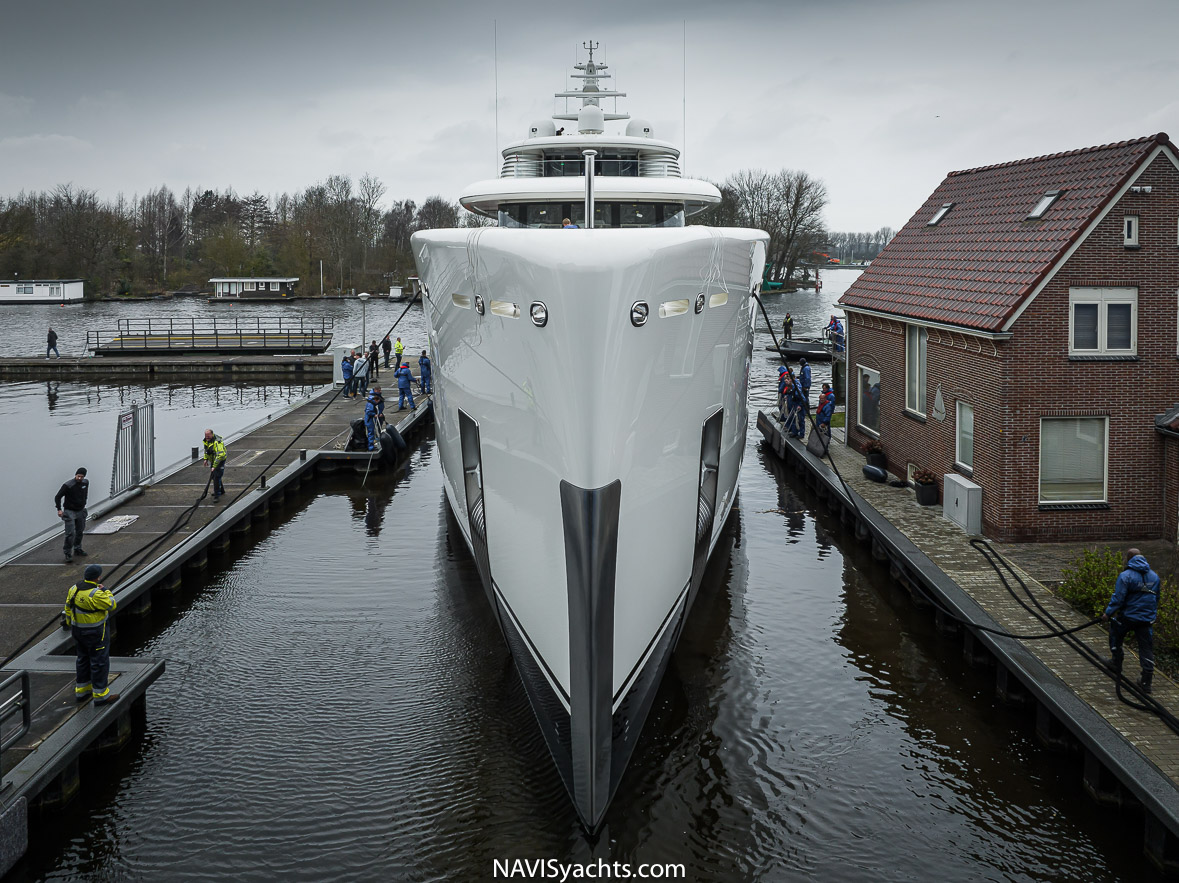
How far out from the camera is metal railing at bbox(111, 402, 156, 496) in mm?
16484

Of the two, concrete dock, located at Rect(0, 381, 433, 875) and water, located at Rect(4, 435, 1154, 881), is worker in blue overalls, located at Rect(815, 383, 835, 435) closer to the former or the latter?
water, located at Rect(4, 435, 1154, 881)

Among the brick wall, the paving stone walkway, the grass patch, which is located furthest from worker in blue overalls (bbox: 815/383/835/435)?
the grass patch

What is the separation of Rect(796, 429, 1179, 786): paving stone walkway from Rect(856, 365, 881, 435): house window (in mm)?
1797

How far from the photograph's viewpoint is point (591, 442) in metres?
7.44

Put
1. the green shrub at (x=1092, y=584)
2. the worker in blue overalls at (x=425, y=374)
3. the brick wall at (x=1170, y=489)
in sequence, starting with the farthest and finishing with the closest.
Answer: the worker in blue overalls at (x=425, y=374), the brick wall at (x=1170, y=489), the green shrub at (x=1092, y=584)

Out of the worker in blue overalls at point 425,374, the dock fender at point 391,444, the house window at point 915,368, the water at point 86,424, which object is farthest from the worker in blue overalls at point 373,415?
the house window at point 915,368

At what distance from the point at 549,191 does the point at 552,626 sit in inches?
250

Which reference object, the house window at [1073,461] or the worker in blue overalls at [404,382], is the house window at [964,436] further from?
the worker in blue overalls at [404,382]

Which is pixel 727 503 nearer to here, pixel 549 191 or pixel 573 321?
pixel 549 191

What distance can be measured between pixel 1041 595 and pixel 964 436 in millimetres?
3974

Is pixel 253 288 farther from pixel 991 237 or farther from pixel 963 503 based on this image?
pixel 963 503

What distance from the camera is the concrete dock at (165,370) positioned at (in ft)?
132

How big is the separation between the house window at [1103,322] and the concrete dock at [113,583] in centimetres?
1218

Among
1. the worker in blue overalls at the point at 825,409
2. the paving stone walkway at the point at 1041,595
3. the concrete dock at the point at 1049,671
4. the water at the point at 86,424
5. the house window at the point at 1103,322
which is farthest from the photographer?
the worker in blue overalls at the point at 825,409
